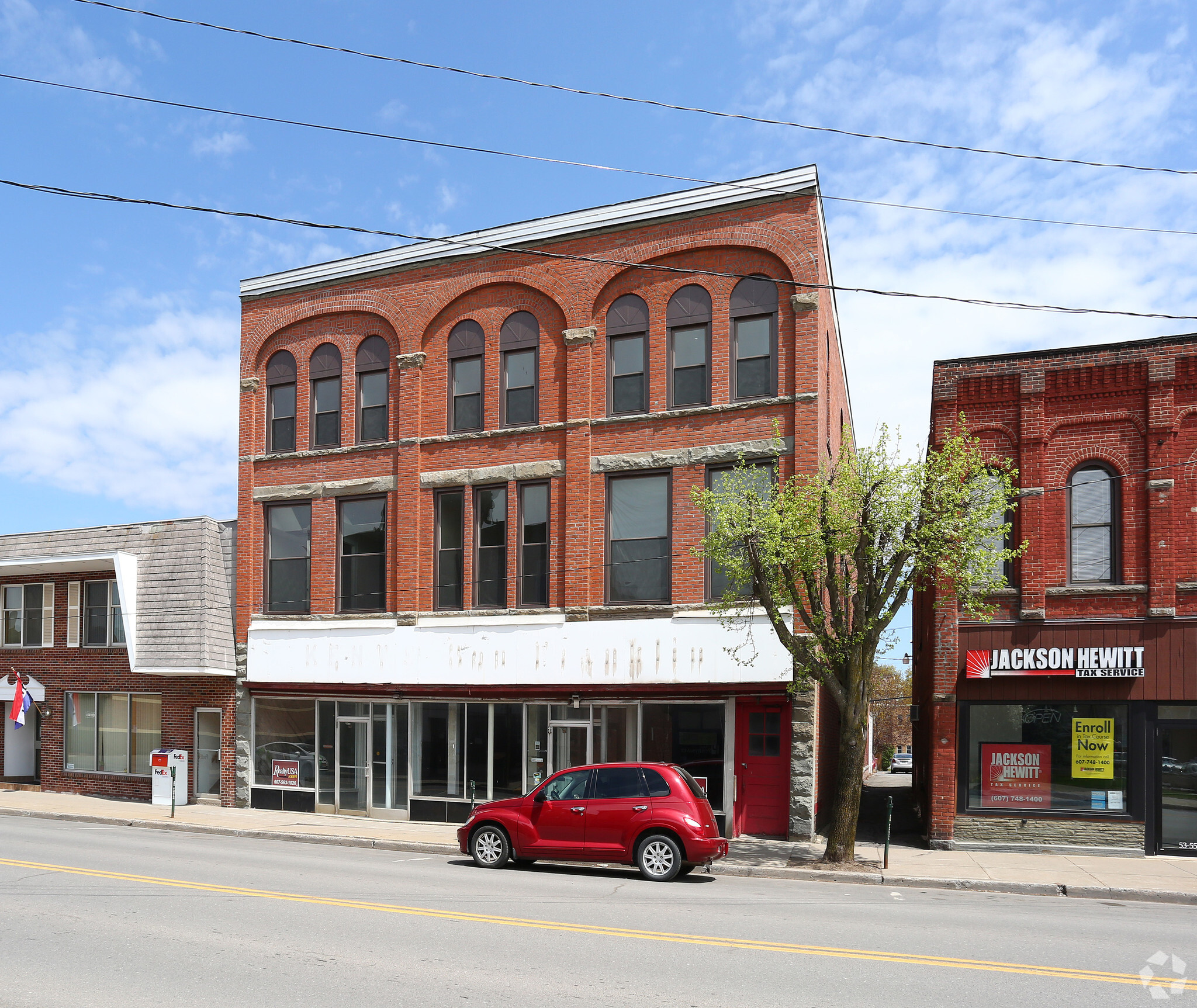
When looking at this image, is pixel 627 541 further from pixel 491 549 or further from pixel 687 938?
pixel 687 938

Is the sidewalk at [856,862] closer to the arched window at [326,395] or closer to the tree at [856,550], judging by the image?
the tree at [856,550]

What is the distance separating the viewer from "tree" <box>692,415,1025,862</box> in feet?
53.6

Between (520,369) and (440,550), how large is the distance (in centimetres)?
439

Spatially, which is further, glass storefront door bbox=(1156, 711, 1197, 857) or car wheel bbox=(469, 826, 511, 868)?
glass storefront door bbox=(1156, 711, 1197, 857)

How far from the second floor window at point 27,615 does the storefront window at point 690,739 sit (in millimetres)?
17432

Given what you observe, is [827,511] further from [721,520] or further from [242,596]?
[242,596]

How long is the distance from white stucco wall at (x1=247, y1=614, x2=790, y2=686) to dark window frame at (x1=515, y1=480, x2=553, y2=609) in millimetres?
509

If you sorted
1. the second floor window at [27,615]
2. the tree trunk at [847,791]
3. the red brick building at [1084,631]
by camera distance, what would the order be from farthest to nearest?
the second floor window at [27,615], the red brick building at [1084,631], the tree trunk at [847,791]

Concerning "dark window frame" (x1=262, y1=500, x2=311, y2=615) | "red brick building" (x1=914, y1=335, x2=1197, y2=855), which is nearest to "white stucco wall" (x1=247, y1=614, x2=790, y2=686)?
"dark window frame" (x1=262, y1=500, x2=311, y2=615)

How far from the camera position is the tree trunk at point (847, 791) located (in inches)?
653

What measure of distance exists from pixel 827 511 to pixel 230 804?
1636 cm

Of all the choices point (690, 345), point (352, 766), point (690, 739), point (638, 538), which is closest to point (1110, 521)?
point (690, 345)

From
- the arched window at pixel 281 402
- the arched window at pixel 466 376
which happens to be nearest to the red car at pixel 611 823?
the arched window at pixel 466 376

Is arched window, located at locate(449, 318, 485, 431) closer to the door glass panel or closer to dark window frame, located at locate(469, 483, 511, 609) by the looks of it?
dark window frame, located at locate(469, 483, 511, 609)
